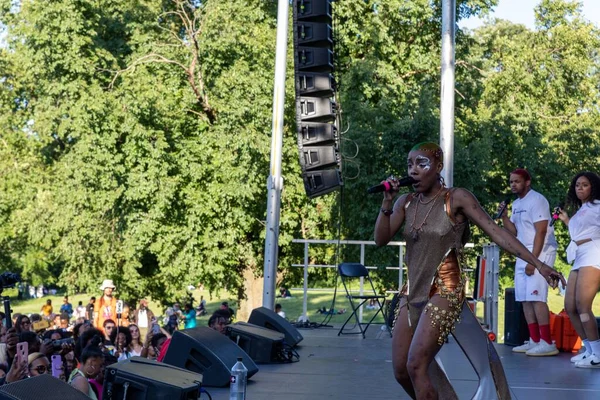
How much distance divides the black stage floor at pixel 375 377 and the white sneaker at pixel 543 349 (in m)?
0.11

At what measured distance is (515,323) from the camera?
36.7ft

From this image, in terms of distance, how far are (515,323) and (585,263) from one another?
97.3 inches

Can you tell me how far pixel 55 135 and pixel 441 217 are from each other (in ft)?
75.3

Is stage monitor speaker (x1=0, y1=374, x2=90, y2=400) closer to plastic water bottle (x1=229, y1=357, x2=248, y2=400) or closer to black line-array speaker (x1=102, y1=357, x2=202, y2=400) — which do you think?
black line-array speaker (x1=102, y1=357, x2=202, y2=400)

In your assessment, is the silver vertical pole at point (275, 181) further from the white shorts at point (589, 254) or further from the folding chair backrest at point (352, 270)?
the white shorts at point (589, 254)

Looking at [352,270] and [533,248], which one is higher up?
[533,248]

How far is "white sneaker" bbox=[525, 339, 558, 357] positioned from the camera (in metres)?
9.97

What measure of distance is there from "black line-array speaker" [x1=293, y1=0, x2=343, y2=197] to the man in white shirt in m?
5.20

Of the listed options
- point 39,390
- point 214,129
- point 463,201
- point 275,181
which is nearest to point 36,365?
point 39,390

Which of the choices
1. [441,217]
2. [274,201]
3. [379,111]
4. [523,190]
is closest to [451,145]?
[523,190]

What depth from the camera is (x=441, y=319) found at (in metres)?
5.58

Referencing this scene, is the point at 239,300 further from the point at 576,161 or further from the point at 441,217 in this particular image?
the point at 441,217

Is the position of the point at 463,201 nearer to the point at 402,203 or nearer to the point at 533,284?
the point at 402,203

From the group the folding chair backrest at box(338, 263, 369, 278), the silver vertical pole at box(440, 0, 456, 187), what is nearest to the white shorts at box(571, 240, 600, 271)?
the silver vertical pole at box(440, 0, 456, 187)
